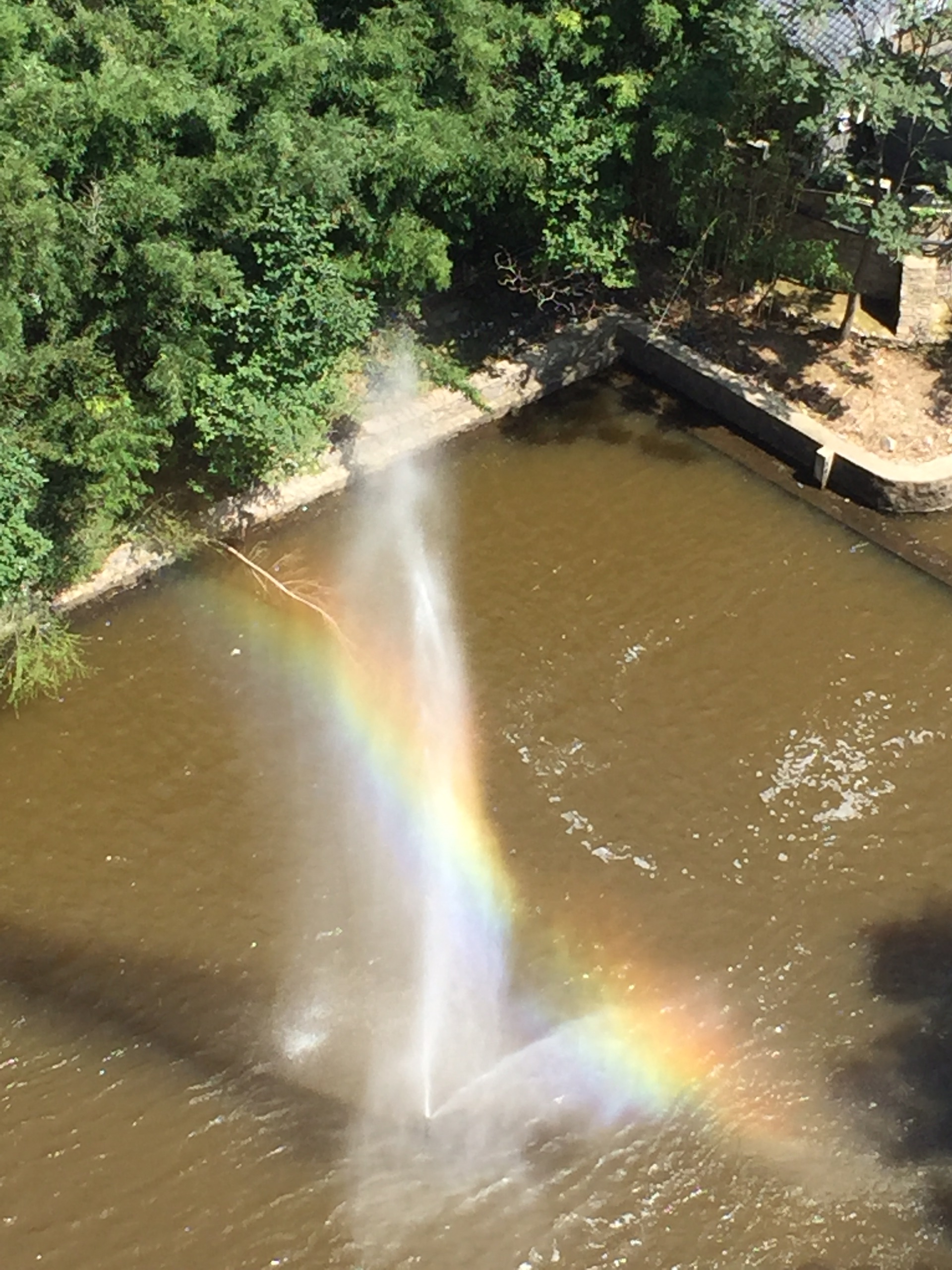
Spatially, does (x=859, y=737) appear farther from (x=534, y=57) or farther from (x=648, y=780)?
(x=534, y=57)

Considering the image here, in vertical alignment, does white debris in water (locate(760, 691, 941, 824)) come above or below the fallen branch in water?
above

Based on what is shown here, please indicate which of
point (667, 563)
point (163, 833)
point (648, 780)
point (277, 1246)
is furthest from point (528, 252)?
point (277, 1246)

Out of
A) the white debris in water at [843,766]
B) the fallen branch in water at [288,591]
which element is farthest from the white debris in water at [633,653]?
the fallen branch in water at [288,591]

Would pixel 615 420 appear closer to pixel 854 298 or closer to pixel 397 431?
pixel 397 431

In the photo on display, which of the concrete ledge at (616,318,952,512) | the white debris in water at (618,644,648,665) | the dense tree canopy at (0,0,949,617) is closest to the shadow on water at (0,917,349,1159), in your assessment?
the dense tree canopy at (0,0,949,617)

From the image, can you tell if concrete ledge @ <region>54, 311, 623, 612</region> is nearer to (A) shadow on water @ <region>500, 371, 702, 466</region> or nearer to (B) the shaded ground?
(A) shadow on water @ <region>500, 371, 702, 466</region>

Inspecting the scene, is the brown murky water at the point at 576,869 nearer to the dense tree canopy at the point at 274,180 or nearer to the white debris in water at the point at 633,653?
the white debris in water at the point at 633,653
